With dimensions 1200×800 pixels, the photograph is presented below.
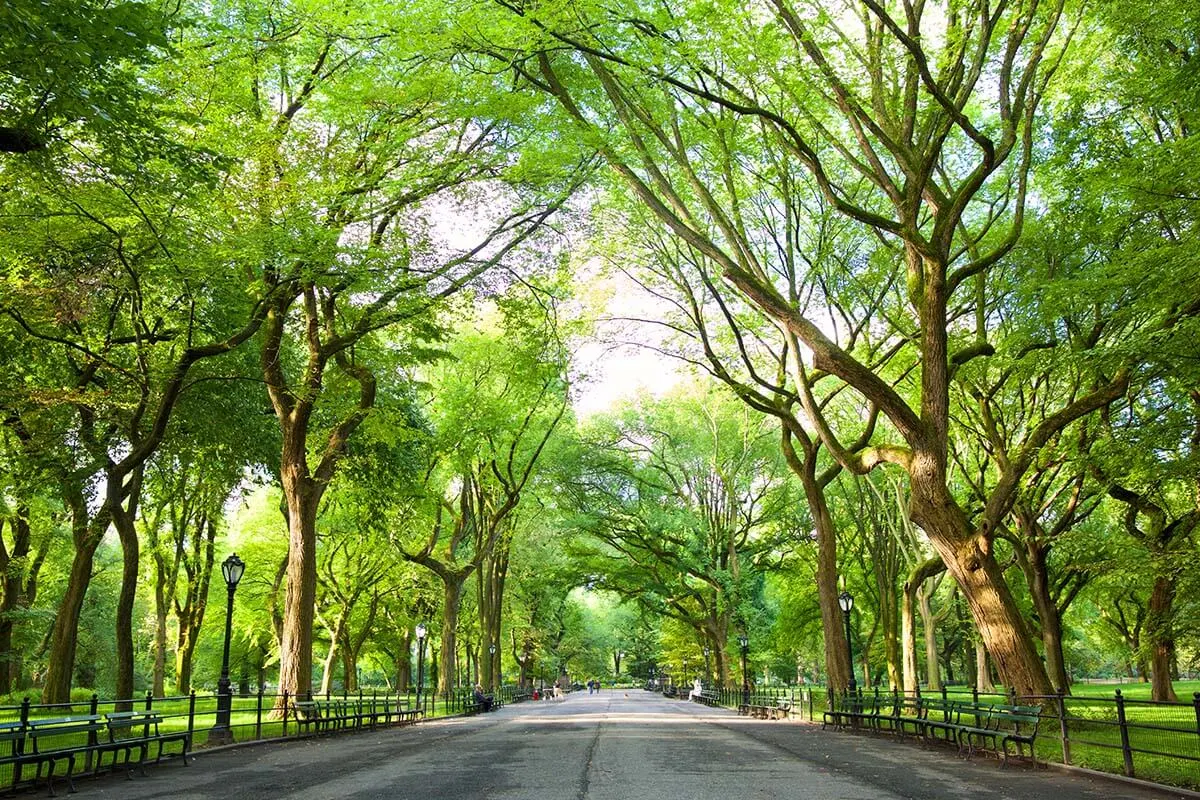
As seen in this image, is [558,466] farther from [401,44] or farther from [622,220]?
[401,44]

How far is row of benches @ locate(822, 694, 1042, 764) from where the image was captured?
11.8 meters

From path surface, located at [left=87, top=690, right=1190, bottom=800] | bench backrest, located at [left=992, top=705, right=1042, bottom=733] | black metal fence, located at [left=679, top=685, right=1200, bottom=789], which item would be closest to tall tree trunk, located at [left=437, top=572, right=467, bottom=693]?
path surface, located at [left=87, top=690, right=1190, bottom=800]

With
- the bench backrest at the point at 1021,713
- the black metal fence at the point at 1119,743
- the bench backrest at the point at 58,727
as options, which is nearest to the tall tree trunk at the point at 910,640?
the black metal fence at the point at 1119,743

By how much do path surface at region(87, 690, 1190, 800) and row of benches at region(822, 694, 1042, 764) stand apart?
45 centimetres

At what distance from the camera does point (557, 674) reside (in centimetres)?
8981

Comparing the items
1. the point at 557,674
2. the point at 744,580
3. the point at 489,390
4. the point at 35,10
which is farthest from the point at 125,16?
the point at 557,674

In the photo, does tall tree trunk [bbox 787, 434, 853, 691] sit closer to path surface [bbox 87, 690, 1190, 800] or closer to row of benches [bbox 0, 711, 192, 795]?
path surface [bbox 87, 690, 1190, 800]

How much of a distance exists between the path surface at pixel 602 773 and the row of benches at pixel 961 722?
1.46 ft

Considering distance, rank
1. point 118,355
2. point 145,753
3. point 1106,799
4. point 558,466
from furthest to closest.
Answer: point 558,466
point 118,355
point 145,753
point 1106,799

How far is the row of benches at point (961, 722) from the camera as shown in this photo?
11750mm

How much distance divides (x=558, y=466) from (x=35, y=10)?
32146 millimetres

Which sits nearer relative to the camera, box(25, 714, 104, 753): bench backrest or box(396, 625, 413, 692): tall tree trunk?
box(25, 714, 104, 753): bench backrest

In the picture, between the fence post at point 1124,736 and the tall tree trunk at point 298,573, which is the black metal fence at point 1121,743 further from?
the tall tree trunk at point 298,573

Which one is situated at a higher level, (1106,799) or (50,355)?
(50,355)
